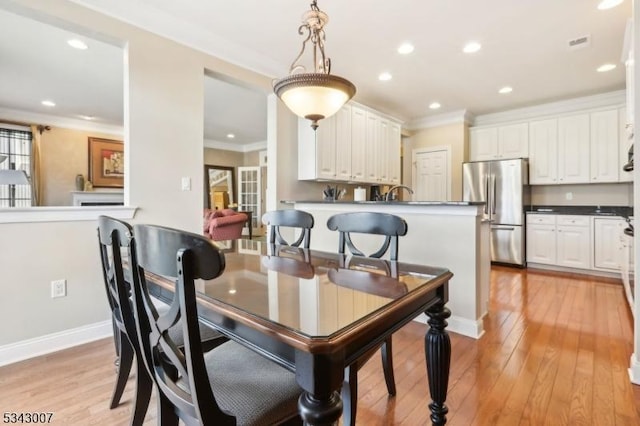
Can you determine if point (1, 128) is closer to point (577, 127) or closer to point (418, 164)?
point (418, 164)

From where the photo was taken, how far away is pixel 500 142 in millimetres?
5363

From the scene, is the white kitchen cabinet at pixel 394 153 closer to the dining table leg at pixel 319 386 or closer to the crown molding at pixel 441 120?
the crown molding at pixel 441 120

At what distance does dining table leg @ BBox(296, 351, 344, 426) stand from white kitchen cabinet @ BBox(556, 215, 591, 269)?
518cm

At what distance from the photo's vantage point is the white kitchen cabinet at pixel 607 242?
13.6 ft

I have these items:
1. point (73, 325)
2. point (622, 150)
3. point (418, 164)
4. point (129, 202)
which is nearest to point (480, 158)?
point (418, 164)

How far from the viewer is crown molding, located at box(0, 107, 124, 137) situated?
18.1 feet

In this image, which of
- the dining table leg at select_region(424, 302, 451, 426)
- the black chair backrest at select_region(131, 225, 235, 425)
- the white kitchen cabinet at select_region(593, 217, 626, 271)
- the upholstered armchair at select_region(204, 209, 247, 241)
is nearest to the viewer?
the black chair backrest at select_region(131, 225, 235, 425)

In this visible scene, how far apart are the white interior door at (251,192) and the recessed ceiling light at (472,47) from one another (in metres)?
6.19

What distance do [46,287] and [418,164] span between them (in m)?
5.70

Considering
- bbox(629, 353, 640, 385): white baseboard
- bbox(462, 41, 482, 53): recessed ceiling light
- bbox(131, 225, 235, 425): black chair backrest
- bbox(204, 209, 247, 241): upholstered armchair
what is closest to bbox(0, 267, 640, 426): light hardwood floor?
bbox(629, 353, 640, 385): white baseboard

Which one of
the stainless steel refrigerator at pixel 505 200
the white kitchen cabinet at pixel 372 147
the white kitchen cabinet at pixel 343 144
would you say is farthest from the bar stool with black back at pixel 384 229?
the stainless steel refrigerator at pixel 505 200

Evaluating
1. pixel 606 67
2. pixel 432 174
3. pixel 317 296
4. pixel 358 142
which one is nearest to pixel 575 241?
pixel 606 67

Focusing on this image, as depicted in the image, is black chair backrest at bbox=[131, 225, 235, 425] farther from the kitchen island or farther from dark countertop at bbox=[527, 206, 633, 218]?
dark countertop at bbox=[527, 206, 633, 218]

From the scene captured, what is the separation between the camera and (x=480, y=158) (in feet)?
18.2
